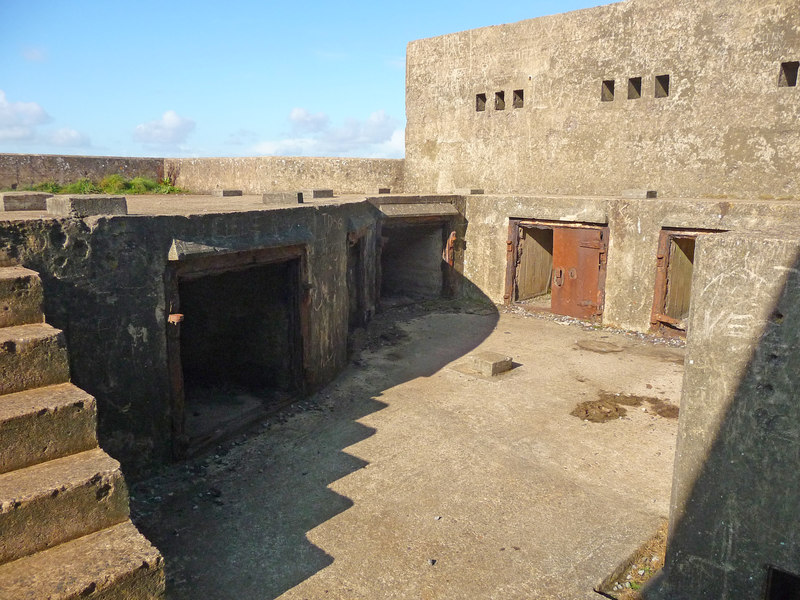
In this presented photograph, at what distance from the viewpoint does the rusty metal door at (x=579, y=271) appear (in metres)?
11.0

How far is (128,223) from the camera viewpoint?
5.39 metres

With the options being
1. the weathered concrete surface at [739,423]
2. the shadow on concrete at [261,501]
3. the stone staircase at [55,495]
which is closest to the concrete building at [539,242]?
the weathered concrete surface at [739,423]

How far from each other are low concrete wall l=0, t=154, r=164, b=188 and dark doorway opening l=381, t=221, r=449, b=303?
6208 millimetres

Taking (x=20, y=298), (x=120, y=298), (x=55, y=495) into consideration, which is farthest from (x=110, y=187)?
(x=55, y=495)

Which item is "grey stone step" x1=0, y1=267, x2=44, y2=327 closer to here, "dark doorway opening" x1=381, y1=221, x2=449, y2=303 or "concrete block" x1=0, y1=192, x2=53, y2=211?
"concrete block" x1=0, y1=192, x2=53, y2=211

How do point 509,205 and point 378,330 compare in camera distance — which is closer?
point 378,330

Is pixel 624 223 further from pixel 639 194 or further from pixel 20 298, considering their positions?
pixel 20 298

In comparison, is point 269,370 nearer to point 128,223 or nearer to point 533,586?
point 128,223

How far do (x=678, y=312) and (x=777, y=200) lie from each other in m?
2.39

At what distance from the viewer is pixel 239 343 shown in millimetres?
8109

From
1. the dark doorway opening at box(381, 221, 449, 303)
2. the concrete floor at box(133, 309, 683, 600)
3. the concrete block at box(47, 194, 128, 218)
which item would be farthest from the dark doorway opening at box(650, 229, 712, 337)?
the concrete block at box(47, 194, 128, 218)

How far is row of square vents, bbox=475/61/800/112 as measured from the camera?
33.1ft

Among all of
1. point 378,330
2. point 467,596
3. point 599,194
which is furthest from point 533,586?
point 599,194

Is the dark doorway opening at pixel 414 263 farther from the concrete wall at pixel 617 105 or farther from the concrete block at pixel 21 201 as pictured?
the concrete block at pixel 21 201
